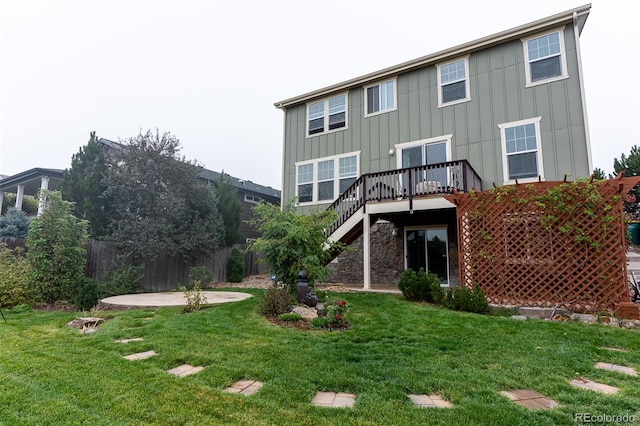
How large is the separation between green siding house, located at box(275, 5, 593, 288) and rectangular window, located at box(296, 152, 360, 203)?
4 cm

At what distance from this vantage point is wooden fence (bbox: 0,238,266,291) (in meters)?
10.1

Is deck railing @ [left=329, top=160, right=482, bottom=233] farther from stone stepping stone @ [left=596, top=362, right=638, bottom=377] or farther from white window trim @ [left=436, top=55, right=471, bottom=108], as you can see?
stone stepping stone @ [left=596, top=362, right=638, bottom=377]

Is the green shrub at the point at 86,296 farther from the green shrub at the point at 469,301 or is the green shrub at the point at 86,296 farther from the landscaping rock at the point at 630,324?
the landscaping rock at the point at 630,324

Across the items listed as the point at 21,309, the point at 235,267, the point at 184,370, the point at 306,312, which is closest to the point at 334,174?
the point at 235,267

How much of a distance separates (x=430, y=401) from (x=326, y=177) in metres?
9.82

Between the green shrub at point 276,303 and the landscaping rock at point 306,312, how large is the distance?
188 millimetres

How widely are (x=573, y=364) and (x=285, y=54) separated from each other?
14767 millimetres

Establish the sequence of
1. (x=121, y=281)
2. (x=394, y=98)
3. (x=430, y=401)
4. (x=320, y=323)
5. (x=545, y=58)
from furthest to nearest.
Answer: (x=394, y=98) < (x=121, y=281) < (x=545, y=58) < (x=320, y=323) < (x=430, y=401)

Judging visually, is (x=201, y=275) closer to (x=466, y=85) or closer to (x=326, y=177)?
(x=326, y=177)

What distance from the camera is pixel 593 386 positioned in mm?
2963

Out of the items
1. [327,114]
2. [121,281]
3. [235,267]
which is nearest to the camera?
[121,281]

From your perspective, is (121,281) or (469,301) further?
(121,281)

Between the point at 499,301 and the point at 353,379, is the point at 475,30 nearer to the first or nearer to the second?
the point at 499,301

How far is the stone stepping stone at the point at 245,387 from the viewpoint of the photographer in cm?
283
